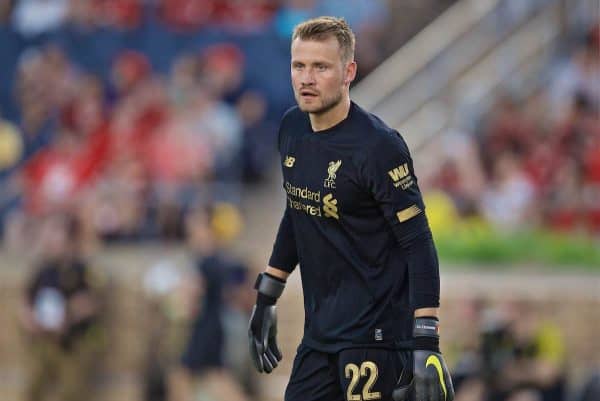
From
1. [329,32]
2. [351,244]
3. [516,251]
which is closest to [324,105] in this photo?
[329,32]

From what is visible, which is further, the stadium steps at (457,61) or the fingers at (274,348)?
the stadium steps at (457,61)

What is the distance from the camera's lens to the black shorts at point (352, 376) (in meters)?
5.80

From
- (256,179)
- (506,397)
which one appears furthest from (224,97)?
(506,397)

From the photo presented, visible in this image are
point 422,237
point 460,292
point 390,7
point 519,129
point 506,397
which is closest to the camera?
point 422,237

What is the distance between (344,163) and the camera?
5723 mm

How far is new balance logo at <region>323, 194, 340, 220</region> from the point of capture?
18.9ft

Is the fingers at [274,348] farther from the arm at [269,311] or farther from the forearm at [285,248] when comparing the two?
the forearm at [285,248]

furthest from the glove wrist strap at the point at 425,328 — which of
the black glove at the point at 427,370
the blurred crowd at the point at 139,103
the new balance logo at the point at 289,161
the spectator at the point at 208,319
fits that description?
the blurred crowd at the point at 139,103

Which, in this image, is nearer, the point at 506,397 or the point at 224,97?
the point at 506,397

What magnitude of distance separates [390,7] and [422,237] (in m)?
11.5

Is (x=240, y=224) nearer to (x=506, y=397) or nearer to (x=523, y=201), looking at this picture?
(x=523, y=201)

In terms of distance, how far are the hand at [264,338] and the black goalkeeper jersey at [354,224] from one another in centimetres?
43

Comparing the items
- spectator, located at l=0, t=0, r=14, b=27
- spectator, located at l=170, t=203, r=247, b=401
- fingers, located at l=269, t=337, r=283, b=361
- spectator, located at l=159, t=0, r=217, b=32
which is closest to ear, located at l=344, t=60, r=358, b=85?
fingers, located at l=269, t=337, r=283, b=361

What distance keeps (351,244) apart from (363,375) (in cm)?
52
